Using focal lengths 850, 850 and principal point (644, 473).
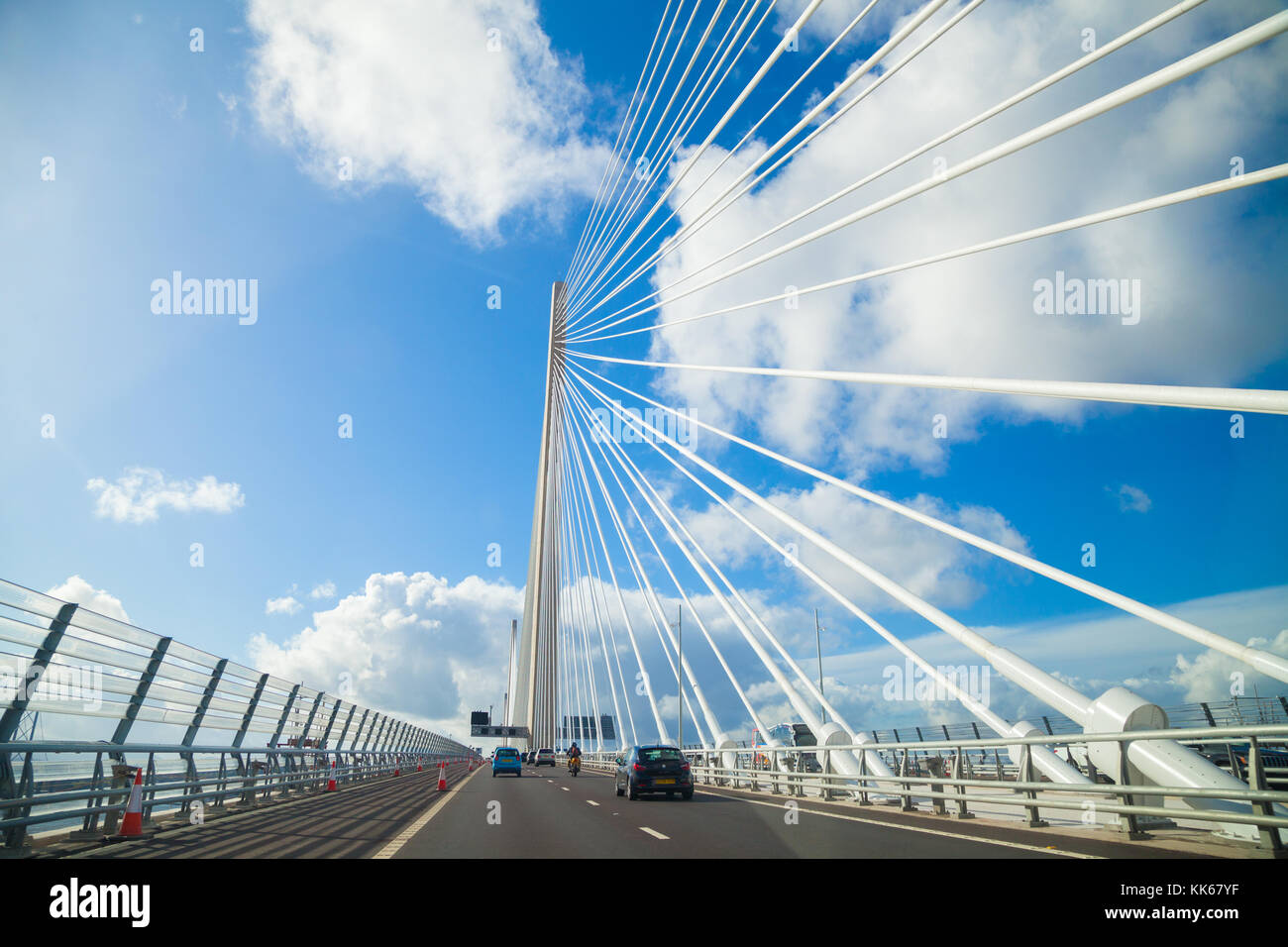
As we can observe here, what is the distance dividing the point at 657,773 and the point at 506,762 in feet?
66.4

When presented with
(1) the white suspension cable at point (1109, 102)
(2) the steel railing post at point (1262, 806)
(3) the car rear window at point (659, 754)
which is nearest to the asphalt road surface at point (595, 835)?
(2) the steel railing post at point (1262, 806)

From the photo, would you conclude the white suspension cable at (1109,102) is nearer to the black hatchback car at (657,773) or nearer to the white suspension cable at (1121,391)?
the white suspension cable at (1121,391)

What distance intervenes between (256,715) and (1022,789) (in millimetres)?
13545

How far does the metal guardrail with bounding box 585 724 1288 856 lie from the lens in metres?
8.07

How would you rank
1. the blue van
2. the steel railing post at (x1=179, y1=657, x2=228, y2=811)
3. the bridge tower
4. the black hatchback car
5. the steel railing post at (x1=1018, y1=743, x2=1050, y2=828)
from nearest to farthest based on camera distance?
the steel railing post at (x1=1018, y1=743, x2=1050, y2=828) → the steel railing post at (x1=179, y1=657, x2=228, y2=811) → the black hatchback car → the blue van → the bridge tower

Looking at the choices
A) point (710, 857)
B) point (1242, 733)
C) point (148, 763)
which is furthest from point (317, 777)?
point (1242, 733)

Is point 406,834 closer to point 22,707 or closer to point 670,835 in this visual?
point 670,835

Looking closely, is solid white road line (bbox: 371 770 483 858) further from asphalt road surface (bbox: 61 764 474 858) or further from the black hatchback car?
the black hatchback car

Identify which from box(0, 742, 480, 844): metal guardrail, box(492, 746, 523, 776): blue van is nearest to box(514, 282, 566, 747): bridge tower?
box(492, 746, 523, 776): blue van

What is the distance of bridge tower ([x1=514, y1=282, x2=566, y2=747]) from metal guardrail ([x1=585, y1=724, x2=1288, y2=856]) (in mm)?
31855

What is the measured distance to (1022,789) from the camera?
11.8m
